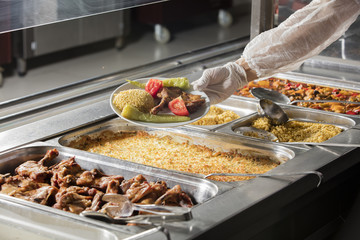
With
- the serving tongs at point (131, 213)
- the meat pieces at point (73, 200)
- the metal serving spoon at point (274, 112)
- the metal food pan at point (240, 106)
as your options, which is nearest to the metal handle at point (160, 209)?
the serving tongs at point (131, 213)

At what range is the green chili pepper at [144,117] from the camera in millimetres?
1888

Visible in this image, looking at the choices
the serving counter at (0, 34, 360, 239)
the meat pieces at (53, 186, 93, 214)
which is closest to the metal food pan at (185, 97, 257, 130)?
the serving counter at (0, 34, 360, 239)

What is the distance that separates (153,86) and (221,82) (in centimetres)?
29

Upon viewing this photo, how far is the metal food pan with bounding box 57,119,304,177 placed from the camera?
2053 mm

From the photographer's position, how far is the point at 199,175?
1.76 m

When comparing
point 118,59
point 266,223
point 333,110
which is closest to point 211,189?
point 266,223

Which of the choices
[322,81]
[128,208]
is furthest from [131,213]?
[322,81]

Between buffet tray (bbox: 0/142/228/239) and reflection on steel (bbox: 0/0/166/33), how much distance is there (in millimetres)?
416

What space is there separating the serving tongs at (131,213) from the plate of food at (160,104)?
38cm

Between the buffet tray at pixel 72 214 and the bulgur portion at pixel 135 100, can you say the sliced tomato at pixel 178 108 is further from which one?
the buffet tray at pixel 72 214

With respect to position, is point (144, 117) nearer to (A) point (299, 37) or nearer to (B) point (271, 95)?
(A) point (299, 37)

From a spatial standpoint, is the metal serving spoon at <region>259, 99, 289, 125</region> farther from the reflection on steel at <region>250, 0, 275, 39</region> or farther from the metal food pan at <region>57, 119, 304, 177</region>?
the reflection on steel at <region>250, 0, 275, 39</region>

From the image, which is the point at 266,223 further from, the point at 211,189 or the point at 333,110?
the point at 333,110

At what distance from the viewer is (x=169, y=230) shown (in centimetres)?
141
